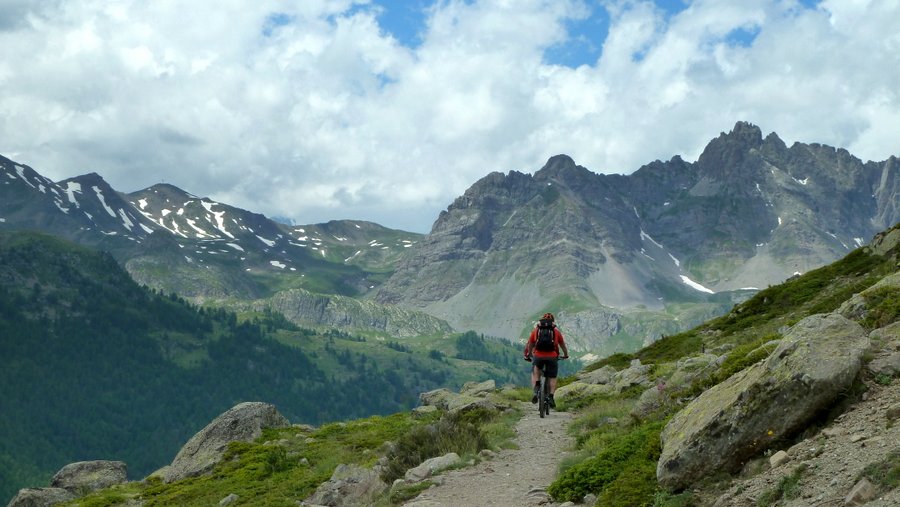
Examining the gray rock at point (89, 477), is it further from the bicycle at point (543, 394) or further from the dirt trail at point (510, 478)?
the dirt trail at point (510, 478)

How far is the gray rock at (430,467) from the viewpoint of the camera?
19728 mm

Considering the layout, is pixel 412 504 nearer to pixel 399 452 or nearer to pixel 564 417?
pixel 399 452

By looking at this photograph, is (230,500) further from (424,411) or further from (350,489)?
(424,411)

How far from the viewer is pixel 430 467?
66.2ft

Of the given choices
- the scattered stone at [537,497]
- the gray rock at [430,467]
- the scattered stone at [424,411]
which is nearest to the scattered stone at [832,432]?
the scattered stone at [537,497]

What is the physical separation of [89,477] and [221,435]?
8.86 m

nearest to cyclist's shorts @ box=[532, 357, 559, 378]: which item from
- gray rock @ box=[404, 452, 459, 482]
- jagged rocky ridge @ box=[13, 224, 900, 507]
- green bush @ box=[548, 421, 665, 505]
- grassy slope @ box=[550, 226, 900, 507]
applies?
grassy slope @ box=[550, 226, 900, 507]

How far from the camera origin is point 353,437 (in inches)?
1300

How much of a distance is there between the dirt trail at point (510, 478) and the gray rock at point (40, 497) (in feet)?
82.9

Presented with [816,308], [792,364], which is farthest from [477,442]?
[816,308]

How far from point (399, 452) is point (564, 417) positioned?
7947 mm

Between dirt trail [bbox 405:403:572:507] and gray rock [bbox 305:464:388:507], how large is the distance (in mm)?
2076

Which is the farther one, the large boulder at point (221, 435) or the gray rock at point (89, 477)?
the gray rock at point (89, 477)

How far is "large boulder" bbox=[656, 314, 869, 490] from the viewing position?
11867 mm
